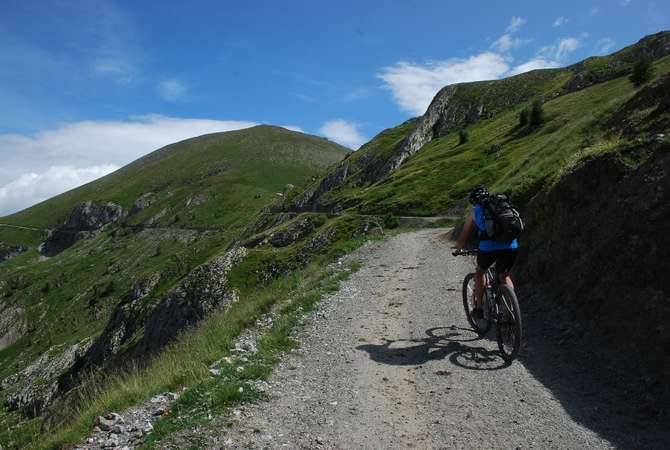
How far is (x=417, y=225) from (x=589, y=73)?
51681 mm

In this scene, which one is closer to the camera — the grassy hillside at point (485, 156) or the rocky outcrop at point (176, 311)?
the rocky outcrop at point (176, 311)

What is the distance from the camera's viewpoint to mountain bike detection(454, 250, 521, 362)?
27.7 ft

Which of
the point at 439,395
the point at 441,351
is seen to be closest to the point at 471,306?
the point at 441,351

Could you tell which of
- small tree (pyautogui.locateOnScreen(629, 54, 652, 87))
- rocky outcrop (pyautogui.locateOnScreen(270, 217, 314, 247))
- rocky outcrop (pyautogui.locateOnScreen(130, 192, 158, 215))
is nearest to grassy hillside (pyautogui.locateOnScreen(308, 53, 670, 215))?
small tree (pyautogui.locateOnScreen(629, 54, 652, 87))

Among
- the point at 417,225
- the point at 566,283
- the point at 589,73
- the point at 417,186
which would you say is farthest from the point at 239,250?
the point at 589,73

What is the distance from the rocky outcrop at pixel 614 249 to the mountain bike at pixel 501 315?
66.6 inches

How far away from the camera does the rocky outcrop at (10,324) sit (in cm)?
11256

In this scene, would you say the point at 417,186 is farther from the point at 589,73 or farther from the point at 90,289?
the point at 90,289

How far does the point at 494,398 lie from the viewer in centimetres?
718

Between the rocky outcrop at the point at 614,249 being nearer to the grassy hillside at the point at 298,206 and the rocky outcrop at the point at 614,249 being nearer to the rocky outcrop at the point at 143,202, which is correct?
the grassy hillside at the point at 298,206

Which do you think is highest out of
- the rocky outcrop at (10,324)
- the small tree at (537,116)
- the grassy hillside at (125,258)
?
the small tree at (537,116)

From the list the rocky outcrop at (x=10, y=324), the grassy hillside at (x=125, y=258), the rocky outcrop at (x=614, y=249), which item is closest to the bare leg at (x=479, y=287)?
the rocky outcrop at (x=614, y=249)

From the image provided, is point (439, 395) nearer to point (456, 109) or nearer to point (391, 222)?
point (391, 222)

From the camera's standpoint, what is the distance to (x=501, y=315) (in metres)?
8.84
